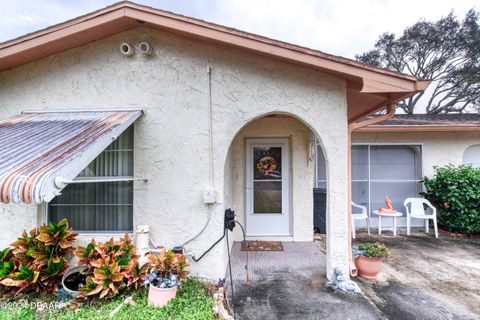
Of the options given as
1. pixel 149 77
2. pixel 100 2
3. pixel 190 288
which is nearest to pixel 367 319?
pixel 190 288

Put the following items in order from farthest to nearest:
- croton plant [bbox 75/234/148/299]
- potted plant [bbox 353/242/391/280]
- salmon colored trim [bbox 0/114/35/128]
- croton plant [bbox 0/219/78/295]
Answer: potted plant [bbox 353/242/391/280], salmon colored trim [bbox 0/114/35/128], croton plant [bbox 0/219/78/295], croton plant [bbox 75/234/148/299]

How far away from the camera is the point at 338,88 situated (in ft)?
14.7

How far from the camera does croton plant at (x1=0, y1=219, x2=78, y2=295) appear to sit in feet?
12.8

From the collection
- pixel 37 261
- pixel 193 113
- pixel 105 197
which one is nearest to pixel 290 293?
pixel 193 113

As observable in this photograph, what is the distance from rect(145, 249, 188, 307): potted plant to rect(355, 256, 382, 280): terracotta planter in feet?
10.9

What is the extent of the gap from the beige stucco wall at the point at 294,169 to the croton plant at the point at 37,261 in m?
4.00

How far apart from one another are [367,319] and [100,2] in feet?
55.1

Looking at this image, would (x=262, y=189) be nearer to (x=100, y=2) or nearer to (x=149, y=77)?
(x=149, y=77)

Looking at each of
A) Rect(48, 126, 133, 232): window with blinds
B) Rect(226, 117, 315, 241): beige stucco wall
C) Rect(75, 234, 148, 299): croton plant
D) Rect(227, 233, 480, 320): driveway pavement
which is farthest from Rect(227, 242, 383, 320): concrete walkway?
Rect(48, 126, 133, 232): window with blinds

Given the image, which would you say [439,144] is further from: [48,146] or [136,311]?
[48,146]

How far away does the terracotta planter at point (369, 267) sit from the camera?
463 cm

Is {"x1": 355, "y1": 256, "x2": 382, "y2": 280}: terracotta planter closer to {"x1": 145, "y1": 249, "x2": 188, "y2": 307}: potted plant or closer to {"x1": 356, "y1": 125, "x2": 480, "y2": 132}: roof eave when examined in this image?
{"x1": 145, "y1": 249, "x2": 188, "y2": 307}: potted plant

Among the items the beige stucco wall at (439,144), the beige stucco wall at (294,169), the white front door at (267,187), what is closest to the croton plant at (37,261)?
the beige stucco wall at (294,169)

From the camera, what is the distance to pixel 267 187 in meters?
7.18
